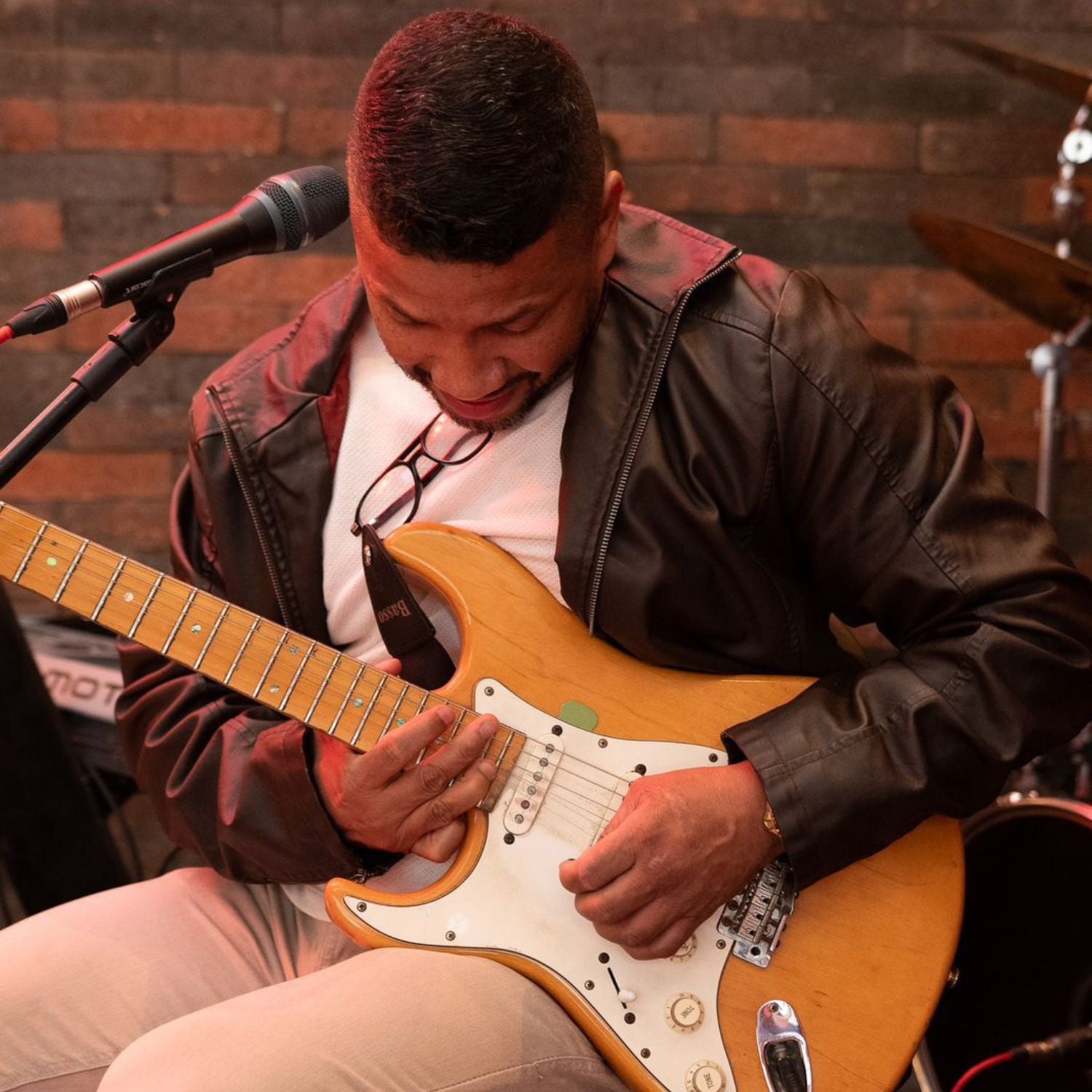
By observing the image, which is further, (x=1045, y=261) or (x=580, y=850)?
(x=1045, y=261)

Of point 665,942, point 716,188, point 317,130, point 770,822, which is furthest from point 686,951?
point 317,130

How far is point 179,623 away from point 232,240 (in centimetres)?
39

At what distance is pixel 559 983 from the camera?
125 cm

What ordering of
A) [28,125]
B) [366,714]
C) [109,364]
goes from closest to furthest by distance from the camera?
[109,364] → [366,714] → [28,125]

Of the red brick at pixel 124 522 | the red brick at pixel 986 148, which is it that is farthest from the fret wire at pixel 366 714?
the red brick at pixel 986 148

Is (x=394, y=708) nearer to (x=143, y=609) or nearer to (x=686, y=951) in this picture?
(x=143, y=609)

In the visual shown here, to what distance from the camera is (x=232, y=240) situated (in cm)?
115

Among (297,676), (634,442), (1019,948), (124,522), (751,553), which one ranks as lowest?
(124,522)

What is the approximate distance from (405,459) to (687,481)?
320mm

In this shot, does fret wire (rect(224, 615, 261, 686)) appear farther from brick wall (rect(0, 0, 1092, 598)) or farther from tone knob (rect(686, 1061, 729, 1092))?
brick wall (rect(0, 0, 1092, 598))

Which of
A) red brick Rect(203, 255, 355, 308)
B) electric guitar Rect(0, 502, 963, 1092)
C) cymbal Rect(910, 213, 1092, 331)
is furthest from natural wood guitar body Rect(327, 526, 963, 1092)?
red brick Rect(203, 255, 355, 308)

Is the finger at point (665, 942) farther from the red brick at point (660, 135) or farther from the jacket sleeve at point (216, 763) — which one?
the red brick at point (660, 135)

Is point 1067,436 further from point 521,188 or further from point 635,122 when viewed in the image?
point 521,188

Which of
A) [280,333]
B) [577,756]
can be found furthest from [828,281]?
[577,756]
